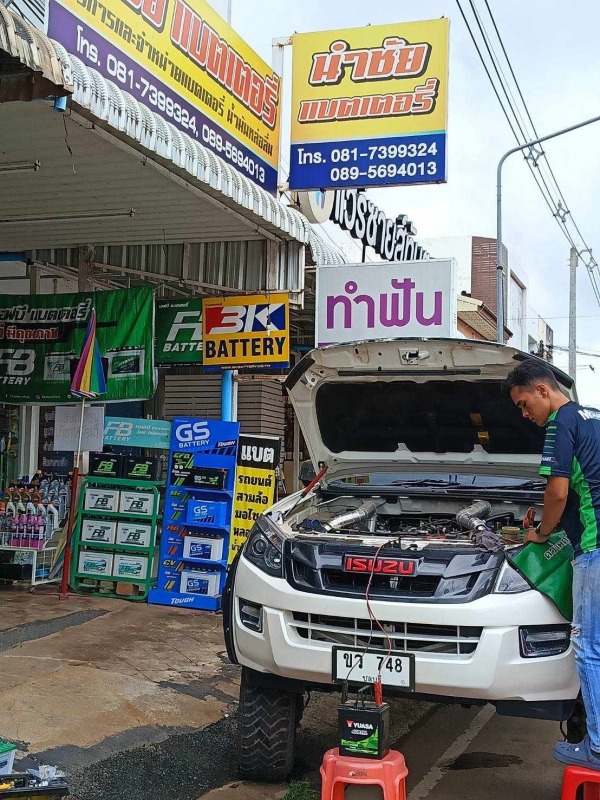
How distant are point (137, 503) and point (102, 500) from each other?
39 cm

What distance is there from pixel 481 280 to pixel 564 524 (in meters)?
36.0

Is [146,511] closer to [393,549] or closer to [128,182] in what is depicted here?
[128,182]

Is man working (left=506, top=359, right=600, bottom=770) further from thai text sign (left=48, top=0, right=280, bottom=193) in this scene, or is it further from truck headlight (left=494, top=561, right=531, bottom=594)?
thai text sign (left=48, top=0, right=280, bottom=193)

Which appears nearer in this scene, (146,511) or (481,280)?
(146,511)

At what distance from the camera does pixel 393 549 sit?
411 cm

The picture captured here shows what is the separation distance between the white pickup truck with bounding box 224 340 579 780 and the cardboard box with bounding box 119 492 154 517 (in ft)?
11.7

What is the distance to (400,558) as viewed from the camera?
399 cm

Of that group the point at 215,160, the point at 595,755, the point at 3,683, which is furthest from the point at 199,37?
the point at 595,755

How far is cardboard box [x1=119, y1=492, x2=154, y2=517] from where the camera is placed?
897cm

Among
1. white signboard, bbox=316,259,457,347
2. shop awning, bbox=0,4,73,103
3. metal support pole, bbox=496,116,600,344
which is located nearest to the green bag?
shop awning, bbox=0,4,73,103

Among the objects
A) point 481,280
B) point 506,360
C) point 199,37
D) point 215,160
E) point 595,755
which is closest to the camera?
point 595,755

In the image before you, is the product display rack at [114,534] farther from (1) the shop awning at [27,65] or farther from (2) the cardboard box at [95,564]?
(1) the shop awning at [27,65]

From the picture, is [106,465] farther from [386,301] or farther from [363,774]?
[363,774]

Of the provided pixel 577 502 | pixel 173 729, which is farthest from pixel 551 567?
pixel 173 729
